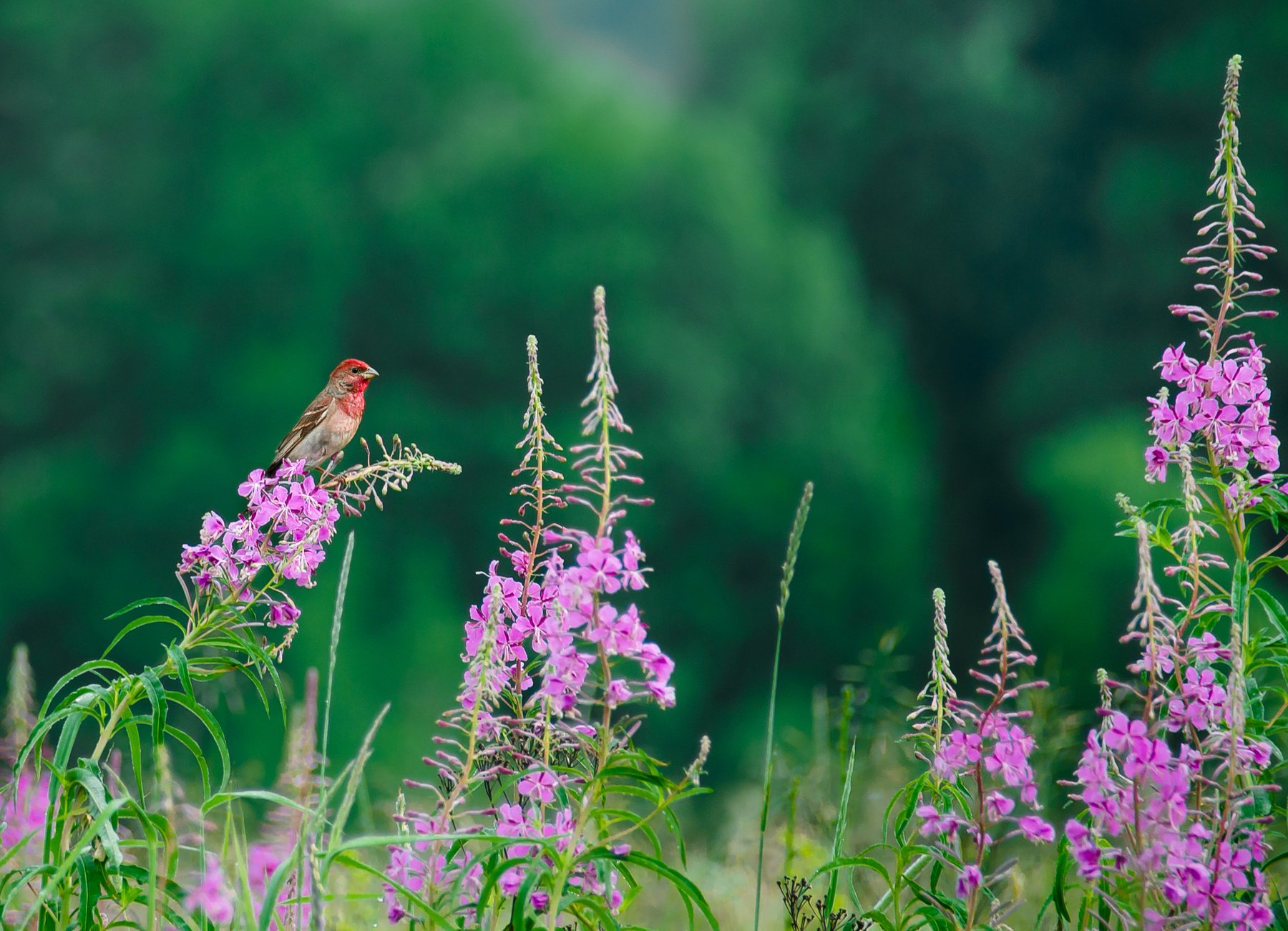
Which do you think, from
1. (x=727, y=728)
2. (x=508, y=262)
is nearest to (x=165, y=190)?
(x=508, y=262)

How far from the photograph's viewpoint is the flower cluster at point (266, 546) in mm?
2246

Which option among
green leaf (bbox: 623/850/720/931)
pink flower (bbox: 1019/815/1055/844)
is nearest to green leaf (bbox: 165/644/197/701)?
green leaf (bbox: 623/850/720/931)

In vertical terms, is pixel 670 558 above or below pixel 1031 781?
above

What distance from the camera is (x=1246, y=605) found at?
1.98 meters

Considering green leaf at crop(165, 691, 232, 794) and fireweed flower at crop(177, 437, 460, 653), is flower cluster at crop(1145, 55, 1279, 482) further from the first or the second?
green leaf at crop(165, 691, 232, 794)

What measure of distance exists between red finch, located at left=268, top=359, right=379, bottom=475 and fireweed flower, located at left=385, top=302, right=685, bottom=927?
1663 millimetres

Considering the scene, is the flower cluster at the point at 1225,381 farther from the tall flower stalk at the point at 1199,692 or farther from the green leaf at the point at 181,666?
the green leaf at the point at 181,666

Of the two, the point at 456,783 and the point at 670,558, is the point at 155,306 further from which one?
the point at 456,783

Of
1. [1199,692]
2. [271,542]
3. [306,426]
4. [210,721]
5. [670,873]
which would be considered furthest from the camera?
[306,426]

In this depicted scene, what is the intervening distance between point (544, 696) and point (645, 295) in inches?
728

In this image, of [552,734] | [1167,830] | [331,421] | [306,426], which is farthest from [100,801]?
[306,426]

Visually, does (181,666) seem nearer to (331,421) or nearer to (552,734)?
(552,734)

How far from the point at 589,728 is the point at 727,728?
54.7 feet

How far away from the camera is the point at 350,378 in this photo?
12.7 feet
